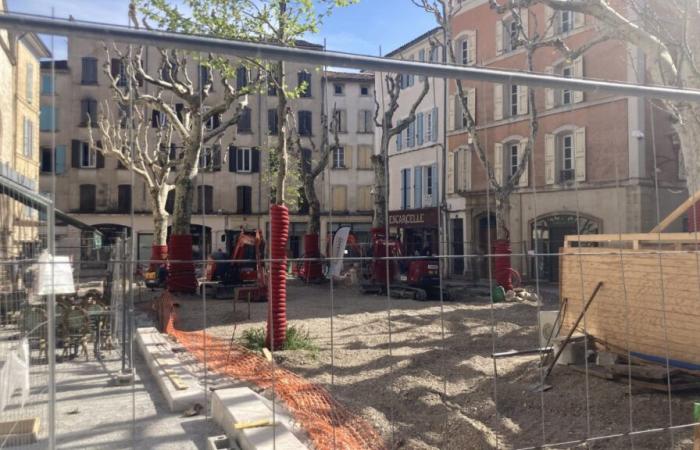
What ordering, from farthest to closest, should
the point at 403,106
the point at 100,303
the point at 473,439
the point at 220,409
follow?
1. the point at 403,106
2. the point at 100,303
3. the point at 220,409
4. the point at 473,439

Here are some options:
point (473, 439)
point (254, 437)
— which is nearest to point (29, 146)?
point (254, 437)

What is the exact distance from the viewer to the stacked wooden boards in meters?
6.46

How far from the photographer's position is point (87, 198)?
5.07 m

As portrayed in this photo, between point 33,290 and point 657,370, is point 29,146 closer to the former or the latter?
point 33,290

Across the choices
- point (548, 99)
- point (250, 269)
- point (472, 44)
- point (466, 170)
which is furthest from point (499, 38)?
point (548, 99)

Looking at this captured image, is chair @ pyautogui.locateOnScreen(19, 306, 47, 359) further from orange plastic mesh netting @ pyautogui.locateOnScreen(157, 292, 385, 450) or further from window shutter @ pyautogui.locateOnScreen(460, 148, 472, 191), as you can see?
window shutter @ pyautogui.locateOnScreen(460, 148, 472, 191)

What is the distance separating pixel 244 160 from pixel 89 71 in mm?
2343

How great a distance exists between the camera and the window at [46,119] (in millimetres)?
3150

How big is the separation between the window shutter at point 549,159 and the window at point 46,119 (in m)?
4.59

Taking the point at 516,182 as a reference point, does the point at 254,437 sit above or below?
below

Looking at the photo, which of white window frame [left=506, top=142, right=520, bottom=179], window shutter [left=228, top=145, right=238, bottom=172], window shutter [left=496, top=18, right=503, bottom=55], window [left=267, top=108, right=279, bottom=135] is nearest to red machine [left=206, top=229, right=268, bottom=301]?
window [left=267, top=108, right=279, bottom=135]

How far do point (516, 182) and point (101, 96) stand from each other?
419 cm

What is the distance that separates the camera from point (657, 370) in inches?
254

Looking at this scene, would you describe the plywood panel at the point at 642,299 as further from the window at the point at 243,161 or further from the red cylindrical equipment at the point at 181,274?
the red cylindrical equipment at the point at 181,274
